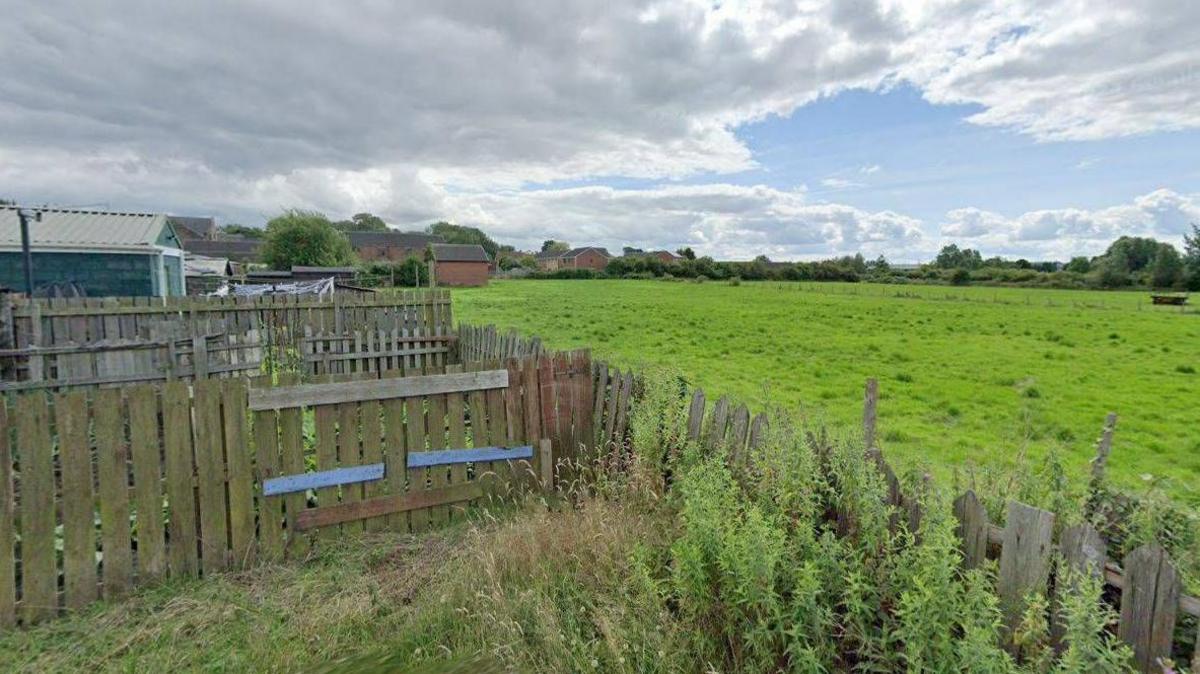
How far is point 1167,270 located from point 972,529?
2849 inches

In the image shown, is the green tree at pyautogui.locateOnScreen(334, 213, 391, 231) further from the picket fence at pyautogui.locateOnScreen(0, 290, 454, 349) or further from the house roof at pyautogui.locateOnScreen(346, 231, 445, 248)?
the picket fence at pyautogui.locateOnScreen(0, 290, 454, 349)

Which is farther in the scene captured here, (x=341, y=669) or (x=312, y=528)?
(x=312, y=528)

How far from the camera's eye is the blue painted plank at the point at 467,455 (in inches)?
171

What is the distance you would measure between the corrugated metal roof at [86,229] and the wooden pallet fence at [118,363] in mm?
12097

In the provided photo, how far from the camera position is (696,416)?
4.21m

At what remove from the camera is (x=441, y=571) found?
3.53 metres

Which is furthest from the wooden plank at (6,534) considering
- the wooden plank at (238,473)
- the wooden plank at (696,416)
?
the wooden plank at (696,416)

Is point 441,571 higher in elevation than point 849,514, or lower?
lower

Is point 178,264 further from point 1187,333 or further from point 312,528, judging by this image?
point 1187,333

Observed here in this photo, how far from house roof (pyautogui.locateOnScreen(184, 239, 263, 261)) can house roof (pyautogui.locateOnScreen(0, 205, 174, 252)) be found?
2094 inches

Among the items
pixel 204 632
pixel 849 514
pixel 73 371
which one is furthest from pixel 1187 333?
pixel 73 371

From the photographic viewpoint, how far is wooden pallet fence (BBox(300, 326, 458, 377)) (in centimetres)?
901

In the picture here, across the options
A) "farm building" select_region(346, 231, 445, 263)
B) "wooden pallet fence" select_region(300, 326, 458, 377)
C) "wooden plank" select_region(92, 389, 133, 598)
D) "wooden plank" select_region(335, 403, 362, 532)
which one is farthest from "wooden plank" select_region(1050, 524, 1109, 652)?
"farm building" select_region(346, 231, 445, 263)

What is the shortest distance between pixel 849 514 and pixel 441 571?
2.45 m
